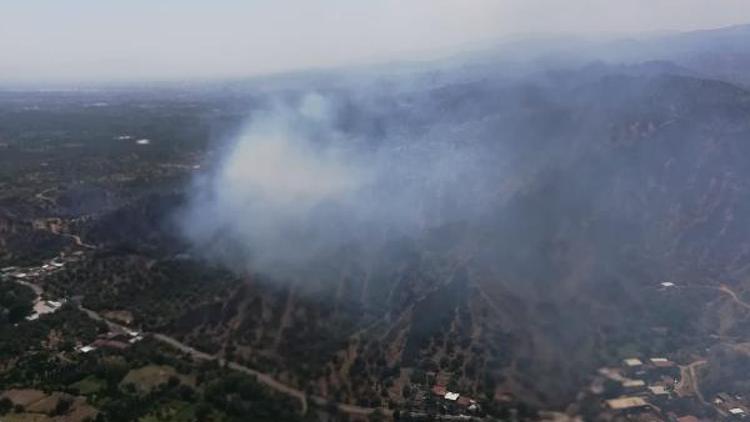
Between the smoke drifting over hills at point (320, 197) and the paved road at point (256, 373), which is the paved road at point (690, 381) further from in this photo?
the smoke drifting over hills at point (320, 197)

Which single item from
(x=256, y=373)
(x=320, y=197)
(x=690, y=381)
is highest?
(x=320, y=197)

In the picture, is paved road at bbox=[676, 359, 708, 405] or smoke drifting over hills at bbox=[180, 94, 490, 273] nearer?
paved road at bbox=[676, 359, 708, 405]

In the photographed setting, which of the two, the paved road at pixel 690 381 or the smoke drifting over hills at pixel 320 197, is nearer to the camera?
the paved road at pixel 690 381

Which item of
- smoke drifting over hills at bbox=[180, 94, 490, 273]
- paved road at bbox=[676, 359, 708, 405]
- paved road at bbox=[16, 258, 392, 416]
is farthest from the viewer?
smoke drifting over hills at bbox=[180, 94, 490, 273]

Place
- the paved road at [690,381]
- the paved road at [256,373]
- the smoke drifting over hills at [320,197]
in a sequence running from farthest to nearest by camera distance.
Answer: the smoke drifting over hills at [320,197]
the paved road at [690,381]
the paved road at [256,373]

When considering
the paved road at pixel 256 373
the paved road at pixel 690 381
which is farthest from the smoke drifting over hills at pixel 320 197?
the paved road at pixel 690 381

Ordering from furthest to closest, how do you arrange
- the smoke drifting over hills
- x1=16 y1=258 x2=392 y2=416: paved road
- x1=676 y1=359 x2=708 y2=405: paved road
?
the smoke drifting over hills
x1=676 y1=359 x2=708 y2=405: paved road
x1=16 y1=258 x2=392 y2=416: paved road

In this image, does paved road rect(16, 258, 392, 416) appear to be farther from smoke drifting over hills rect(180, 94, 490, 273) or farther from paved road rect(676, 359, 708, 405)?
paved road rect(676, 359, 708, 405)

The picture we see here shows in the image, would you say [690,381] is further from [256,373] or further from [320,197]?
[320,197]

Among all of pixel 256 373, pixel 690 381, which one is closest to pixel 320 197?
pixel 256 373

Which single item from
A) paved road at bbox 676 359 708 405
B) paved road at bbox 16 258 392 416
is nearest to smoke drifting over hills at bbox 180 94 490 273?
paved road at bbox 16 258 392 416

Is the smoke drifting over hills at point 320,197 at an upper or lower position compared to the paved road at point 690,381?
upper
